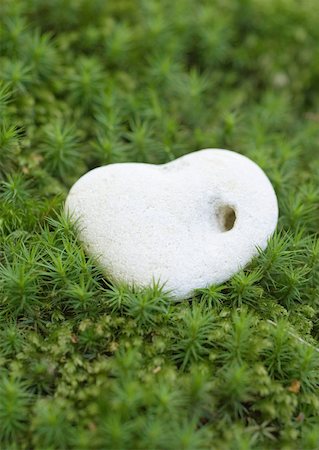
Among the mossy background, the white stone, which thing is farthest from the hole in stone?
the mossy background

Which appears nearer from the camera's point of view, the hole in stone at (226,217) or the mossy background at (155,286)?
the mossy background at (155,286)

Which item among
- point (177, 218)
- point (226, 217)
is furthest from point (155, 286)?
point (226, 217)

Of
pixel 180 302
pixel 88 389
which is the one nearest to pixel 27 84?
pixel 180 302

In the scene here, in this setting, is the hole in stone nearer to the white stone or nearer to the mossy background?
the white stone

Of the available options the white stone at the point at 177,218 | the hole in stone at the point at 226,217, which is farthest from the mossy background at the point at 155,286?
the hole in stone at the point at 226,217

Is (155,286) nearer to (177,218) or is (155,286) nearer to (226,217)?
(177,218)

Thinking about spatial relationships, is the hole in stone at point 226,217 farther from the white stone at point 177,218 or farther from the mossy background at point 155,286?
the mossy background at point 155,286
